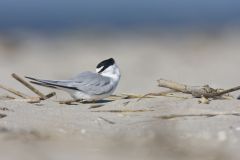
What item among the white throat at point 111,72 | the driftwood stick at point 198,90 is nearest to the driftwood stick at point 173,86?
the driftwood stick at point 198,90

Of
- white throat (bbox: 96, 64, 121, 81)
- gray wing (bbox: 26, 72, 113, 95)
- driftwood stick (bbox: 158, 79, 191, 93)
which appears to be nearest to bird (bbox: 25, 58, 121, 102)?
gray wing (bbox: 26, 72, 113, 95)

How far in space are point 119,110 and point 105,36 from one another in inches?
678

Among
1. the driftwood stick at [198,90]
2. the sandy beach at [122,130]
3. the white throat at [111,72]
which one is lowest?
the sandy beach at [122,130]

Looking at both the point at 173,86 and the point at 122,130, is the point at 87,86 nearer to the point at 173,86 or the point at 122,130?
the point at 173,86

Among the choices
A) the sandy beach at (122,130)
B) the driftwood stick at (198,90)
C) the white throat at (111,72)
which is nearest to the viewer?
the sandy beach at (122,130)

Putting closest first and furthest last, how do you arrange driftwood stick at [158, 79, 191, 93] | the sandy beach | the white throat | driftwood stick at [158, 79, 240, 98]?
1. the sandy beach
2. driftwood stick at [158, 79, 240, 98]
3. driftwood stick at [158, 79, 191, 93]
4. the white throat

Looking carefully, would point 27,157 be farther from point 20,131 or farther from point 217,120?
point 217,120

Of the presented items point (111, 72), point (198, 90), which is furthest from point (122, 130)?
point (111, 72)

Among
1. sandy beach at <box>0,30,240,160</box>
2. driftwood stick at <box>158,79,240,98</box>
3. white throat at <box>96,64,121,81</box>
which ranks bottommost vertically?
sandy beach at <box>0,30,240,160</box>

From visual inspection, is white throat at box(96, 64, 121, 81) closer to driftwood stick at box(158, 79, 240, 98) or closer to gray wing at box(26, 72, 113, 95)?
gray wing at box(26, 72, 113, 95)

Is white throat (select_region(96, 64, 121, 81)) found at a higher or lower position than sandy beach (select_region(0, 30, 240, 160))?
higher

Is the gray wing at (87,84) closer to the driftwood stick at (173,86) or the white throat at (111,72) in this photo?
the white throat at (111,72)

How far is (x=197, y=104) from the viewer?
7.06 m

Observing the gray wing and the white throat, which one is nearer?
the gray wing
